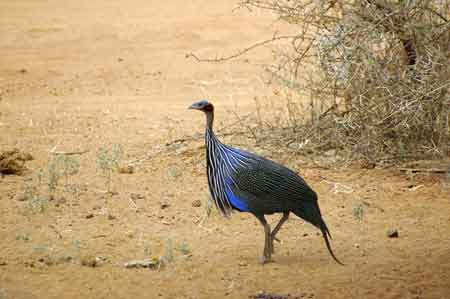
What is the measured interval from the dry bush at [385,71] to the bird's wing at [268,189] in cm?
186

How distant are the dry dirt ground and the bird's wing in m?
0.39

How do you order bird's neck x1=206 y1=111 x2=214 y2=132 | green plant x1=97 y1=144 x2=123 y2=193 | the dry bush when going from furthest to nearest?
green plant x1=97 y1=144 x2=123 y2=193
the dry bush
bird's neck x1=206 y1=111 x2=214 y2=132

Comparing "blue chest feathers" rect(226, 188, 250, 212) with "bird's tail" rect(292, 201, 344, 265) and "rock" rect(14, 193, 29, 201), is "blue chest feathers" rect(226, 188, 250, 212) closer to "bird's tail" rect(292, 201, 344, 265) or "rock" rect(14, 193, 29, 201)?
"bird's tail" rect(292, 201, 344, 265)

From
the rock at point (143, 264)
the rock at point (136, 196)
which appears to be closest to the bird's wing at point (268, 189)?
the rock at point (143, 264)

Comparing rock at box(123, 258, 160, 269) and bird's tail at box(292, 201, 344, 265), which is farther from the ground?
bird's tail at box(292, 201, 344, 265)

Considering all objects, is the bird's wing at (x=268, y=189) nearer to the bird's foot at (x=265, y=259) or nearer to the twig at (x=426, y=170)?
the bird's foot at (x=265, y=259)

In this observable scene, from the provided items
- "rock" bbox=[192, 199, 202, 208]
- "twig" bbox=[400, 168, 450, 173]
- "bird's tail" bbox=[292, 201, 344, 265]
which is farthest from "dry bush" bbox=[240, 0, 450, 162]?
"bird's tail" bbox=[292, 201, 344, 265]

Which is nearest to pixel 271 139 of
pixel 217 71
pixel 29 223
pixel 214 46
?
pixel 29 223

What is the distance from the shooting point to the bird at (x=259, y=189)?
5562 mm

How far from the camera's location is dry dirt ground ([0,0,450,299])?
5.32m

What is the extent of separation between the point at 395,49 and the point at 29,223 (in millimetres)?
3436

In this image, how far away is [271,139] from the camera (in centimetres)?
841

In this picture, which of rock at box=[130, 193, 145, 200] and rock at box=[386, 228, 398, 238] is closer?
rock at box=[386, 228, 398, 238]

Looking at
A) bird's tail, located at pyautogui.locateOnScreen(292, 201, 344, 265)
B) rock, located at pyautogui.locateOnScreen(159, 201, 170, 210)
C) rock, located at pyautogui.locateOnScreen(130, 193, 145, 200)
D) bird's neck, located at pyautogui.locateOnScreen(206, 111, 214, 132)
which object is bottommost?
rock, located at pyautogui.locateOnScreen(159, 201, 170, 210)
